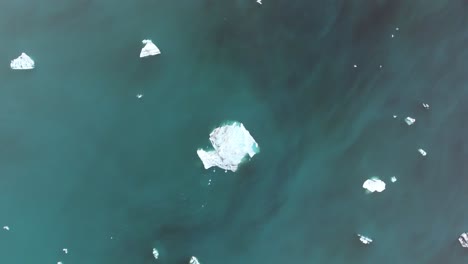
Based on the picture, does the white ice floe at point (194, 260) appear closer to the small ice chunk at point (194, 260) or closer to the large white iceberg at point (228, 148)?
the small ice chunk at point (194, 260)

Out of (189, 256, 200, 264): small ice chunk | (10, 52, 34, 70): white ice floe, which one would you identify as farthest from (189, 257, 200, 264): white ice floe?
(10, 52, 34, 70): white ice floe

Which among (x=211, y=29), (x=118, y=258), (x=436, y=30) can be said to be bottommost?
(x=118, y=258)

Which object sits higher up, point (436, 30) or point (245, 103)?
point (436, 30)

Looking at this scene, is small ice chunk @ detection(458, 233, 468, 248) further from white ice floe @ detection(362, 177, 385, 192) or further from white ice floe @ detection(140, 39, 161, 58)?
white ice floe @ detection(140, 39, 161, 58)

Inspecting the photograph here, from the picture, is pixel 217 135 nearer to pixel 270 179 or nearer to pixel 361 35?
pixel 270 179

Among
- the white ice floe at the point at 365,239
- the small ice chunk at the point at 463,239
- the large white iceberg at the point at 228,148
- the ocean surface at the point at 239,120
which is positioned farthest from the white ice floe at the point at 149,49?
the small ice chunk at the point at 463,239

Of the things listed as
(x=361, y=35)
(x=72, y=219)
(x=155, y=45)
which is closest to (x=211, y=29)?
(x=155, y=45)
